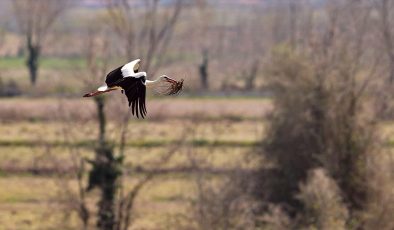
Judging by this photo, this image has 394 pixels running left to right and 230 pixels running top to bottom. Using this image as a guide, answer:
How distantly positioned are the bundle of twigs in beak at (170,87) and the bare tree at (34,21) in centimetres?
5683

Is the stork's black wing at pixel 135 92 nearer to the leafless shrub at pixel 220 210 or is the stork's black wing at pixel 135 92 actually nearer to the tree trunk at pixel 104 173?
the leafless shrub at pixel 220 210

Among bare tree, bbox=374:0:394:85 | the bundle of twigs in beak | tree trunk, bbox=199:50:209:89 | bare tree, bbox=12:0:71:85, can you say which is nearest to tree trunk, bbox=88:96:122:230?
bare tree, bbox=374:0:394:85

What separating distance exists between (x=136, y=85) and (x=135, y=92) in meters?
0.09

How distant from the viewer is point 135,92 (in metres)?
11.0

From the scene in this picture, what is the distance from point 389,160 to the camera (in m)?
30.0

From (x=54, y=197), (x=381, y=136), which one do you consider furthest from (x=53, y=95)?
(x=381, y=136)

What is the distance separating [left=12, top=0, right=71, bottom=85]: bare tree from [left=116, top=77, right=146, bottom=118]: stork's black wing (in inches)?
2232

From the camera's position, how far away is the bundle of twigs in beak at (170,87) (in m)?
10.9

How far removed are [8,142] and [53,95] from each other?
11015mm

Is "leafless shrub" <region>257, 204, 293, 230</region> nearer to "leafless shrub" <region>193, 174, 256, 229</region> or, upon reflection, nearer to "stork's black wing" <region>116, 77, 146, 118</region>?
"leafless shrub" <region>193, 174, 256, 229</region>

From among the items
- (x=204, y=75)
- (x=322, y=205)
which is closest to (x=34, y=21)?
(x=204, y=75)

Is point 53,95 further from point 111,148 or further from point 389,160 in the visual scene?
point 389,160

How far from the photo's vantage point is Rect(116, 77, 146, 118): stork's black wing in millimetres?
10922

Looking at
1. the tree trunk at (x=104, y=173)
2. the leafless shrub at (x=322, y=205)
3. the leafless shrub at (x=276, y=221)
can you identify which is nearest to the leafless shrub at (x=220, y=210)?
the leafless shrub at (x=276, y=221)
